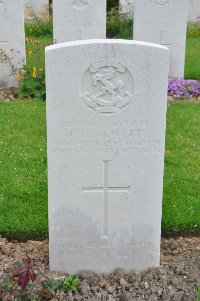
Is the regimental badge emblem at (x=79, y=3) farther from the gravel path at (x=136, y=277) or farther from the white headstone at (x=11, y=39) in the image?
the gravel path at (x=136, y=277)

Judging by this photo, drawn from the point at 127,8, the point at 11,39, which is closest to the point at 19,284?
the point at 11,39

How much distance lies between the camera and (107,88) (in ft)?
11.1

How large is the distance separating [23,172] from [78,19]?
468cm

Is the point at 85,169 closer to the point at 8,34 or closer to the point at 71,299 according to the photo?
the point at 71,299

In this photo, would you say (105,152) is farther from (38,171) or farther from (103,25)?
(103,25)

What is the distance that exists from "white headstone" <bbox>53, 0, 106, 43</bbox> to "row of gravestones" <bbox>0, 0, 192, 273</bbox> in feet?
19.4

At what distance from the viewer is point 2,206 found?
15.0ft

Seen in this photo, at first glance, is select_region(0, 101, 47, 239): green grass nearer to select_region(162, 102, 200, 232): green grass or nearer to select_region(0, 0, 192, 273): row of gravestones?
select_region(0, 0, 192, 273): row of gravestones

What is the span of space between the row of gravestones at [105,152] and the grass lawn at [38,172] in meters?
0.67

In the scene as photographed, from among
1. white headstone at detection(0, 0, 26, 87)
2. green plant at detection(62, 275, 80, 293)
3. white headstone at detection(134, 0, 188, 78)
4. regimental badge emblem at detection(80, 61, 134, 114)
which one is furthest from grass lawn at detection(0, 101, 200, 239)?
white headstone at detection(134, 0, 188, 78)

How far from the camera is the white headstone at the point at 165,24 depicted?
29.1 ft

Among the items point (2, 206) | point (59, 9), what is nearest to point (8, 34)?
point (59, 9)

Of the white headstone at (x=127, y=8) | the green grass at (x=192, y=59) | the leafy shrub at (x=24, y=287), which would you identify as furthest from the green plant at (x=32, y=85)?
the white headstone at (x=127, y=8)

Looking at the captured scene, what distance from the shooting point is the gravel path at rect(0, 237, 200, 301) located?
3.52 m
